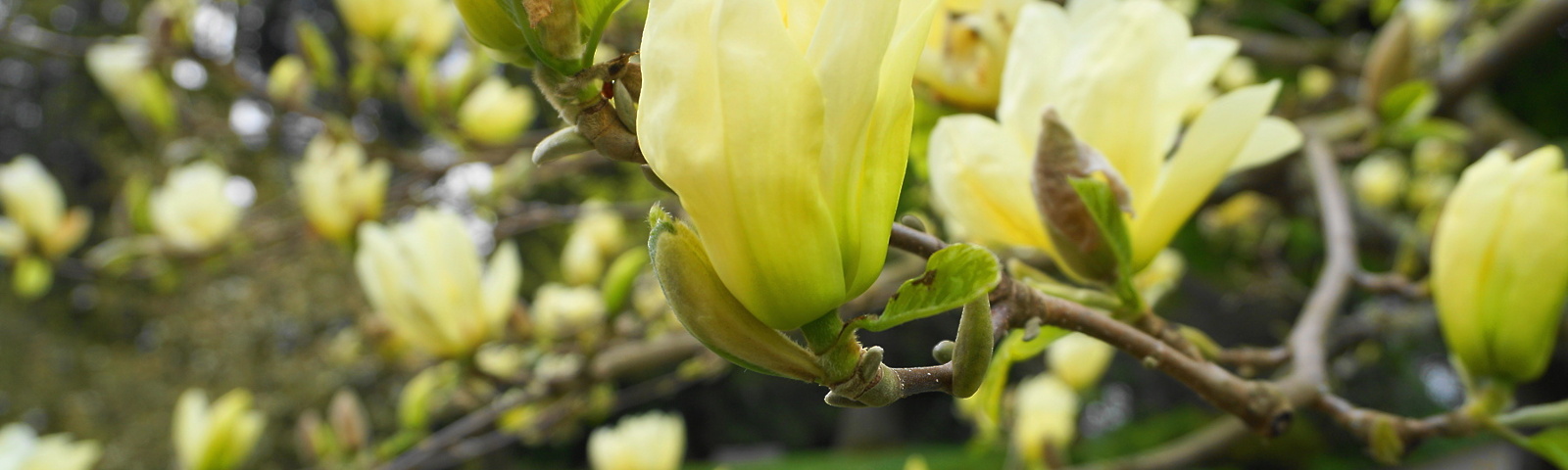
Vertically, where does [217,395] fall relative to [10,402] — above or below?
below

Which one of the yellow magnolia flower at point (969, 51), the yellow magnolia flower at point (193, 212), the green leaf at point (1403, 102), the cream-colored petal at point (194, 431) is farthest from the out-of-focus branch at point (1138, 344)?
the yellow magnolia flower at point (193, 212)

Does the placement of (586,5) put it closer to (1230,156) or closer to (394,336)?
(1230,156)

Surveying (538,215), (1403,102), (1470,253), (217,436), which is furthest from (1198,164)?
(538,215)

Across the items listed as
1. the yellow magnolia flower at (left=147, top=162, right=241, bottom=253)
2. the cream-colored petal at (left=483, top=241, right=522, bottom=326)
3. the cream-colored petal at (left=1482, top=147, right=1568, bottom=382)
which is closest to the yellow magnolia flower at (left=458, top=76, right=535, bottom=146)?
the yellow magnolia flower at (left=147, top=162, right=241, bottom=253)

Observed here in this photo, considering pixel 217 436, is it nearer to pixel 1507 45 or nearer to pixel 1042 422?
pixel 1042 422

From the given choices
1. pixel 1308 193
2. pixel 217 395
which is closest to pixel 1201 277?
pixel 1308 193

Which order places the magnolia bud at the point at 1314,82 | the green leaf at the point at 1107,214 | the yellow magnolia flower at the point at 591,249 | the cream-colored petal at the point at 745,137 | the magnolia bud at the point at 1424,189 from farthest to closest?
the magnolia bud at the point at 1424,189
the magnolia bud at the point at 1314,82
the yellow magnolia flower at the point at 591,249
the green leaf at the point at 1107,214
the cream-colored petal at the point at 745,137

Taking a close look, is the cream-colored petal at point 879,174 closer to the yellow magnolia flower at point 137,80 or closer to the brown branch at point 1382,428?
the brown branch at point 1382,428

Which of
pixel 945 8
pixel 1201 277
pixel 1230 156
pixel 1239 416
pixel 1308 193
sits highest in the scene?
pixel 945 8
